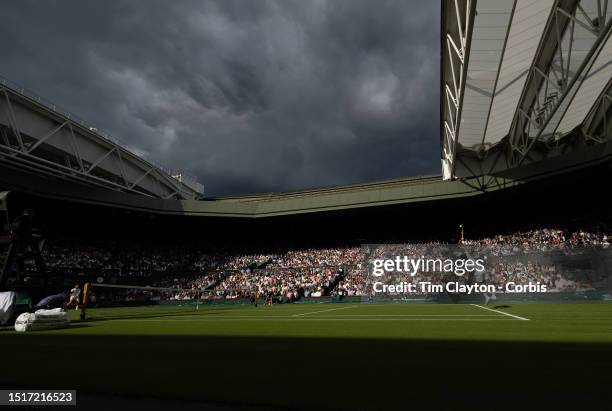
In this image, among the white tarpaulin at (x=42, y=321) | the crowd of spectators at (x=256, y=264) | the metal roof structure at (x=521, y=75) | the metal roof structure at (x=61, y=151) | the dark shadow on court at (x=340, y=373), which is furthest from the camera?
the crowd of spectators at (x=256, y=264)

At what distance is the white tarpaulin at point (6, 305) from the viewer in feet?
37.1

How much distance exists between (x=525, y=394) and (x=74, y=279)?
4204 centimetres

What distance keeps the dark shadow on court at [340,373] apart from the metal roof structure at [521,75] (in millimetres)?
12976

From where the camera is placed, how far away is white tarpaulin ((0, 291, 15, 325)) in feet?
37.1

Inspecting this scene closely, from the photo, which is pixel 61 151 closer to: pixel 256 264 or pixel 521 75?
pixel 256 264

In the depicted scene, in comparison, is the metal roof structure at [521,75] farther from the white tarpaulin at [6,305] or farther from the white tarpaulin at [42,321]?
the white tarpaulin at [6,305]

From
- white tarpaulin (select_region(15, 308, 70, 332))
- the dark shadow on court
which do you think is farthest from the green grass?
white tarpaulin (select_region(15, 308, 70, 332))

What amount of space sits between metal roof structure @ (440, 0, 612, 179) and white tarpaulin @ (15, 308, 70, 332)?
54.6 feet

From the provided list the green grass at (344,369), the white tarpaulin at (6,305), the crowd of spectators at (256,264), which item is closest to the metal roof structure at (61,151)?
the crowd of spectators at (256,264)

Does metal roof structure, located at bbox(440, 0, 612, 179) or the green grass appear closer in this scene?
the green grass

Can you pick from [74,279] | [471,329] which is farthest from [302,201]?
[471,329]

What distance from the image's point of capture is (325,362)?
515cm

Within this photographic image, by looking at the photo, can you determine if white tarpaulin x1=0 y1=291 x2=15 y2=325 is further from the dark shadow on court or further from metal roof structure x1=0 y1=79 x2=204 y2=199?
metal roof structure x1=0 y1=79 x2=204 y2=199

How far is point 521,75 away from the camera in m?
20.8
